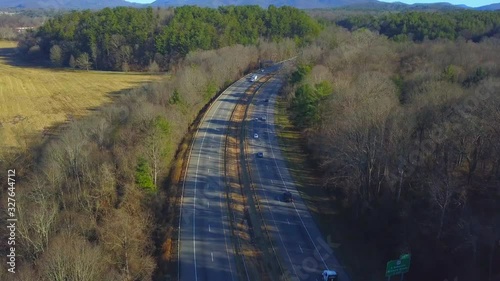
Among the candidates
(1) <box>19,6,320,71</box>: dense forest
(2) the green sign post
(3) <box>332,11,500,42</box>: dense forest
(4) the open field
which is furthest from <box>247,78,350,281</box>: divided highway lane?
(1) <box>19,6,320,71</box>: dense forest

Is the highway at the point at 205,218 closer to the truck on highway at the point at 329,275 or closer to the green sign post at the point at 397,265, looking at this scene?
the truck on highway at the point at 329,275

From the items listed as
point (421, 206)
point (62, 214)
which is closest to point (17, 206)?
point (62, 214)

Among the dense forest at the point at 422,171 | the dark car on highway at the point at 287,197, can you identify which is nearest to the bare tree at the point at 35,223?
the dark car on highway at the point at 287,197

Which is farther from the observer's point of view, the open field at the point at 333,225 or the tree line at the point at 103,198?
the open field at the point at 333,225

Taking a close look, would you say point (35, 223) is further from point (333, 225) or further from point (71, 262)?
point (333, 225)

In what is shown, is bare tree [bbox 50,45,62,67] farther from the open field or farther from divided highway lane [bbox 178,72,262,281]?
the open field

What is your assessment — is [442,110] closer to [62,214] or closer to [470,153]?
[470,153]

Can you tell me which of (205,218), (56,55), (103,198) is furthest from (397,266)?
(56,55)
